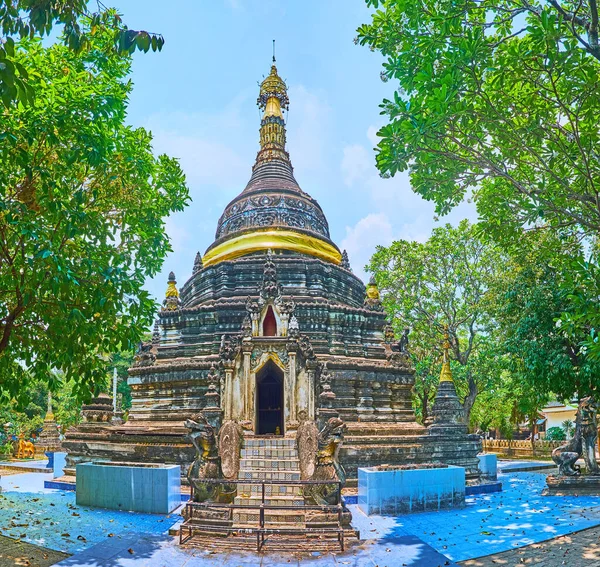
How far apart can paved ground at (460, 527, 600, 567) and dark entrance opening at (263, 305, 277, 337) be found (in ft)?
30.0

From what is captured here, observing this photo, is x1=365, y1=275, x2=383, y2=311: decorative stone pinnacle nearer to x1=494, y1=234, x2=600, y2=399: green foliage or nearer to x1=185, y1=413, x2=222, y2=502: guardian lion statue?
x1=494, y1=234, x2=600, y2=399: green foliage

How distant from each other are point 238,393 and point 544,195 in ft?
29.6

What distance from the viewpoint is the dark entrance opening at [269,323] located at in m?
16.6

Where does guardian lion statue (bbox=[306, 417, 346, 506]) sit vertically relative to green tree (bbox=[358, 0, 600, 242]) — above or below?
below

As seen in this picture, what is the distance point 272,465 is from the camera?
496 inches

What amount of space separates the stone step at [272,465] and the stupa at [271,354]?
1.23 meters

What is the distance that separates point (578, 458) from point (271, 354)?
1086 centimetres

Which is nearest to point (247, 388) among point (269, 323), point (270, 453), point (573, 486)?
point (270, 453)

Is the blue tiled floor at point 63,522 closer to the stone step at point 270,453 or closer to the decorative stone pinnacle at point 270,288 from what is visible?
the stone step at point 270,453

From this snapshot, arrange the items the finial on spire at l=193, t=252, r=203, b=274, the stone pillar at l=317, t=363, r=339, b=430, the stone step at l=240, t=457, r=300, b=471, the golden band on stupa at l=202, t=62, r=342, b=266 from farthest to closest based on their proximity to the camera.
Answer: the finial on spire at l=193, t=252, r=203, b=274 < the golden band on stupa at l=202, t=62, r=342, b=266 < the stone pillar at l=317, t=363, r=339, b=430 < the stone step at l=240, t=457, r=300, b=471

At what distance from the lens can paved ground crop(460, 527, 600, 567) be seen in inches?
336

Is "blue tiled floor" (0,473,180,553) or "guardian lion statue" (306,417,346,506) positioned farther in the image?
"guardian lion statue" (306,417,346,506)

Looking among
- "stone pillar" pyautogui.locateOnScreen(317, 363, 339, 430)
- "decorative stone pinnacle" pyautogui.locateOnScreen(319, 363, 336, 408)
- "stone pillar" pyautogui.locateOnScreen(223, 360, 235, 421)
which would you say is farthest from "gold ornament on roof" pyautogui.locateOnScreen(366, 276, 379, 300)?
"stone pillar" pyautogui.locateOnScreen(223, 360, 235, 421)

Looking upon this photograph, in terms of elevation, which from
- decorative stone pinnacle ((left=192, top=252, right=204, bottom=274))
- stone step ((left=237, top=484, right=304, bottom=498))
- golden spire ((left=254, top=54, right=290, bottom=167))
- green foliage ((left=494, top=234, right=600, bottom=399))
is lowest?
stone step ((left=237, top=484, right=304, bottom=498))
